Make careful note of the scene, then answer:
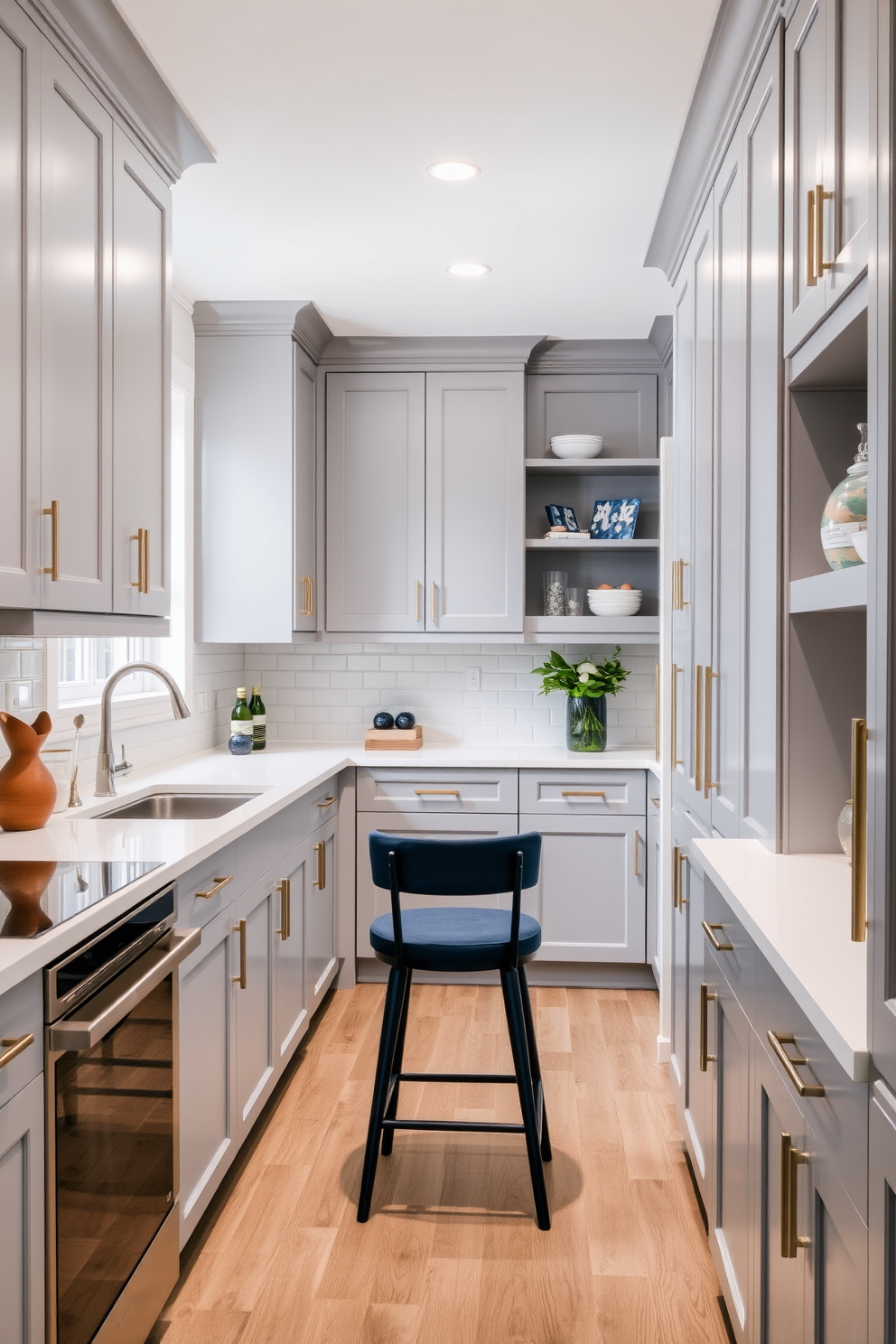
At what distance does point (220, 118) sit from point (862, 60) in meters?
1.65

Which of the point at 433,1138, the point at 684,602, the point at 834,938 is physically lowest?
the point at 433,1138

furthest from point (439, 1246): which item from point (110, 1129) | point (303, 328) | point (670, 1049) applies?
point (303, 328)

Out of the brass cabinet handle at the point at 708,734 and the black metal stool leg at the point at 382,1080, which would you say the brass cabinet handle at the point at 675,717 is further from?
the black metal stool leg at the point at 382,1080

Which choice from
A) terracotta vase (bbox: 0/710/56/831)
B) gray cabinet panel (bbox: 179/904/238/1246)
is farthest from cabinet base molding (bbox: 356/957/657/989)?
terracotta vase (bbox: 0/710/56/831)

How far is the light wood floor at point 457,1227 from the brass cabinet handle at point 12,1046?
3.27 feet

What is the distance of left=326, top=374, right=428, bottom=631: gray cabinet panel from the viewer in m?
4.28

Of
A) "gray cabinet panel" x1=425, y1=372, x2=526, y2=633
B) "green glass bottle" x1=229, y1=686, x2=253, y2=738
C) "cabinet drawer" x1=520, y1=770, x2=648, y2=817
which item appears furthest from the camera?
"gray cabinet panel" x1=425, y1=372, x2=526, y2=633

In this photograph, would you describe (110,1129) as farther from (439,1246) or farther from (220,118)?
(220,118)

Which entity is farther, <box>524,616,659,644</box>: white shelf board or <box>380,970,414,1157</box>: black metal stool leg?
<box>524,616,659,644</box>: white shelf board

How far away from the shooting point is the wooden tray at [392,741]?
4297 millimetres

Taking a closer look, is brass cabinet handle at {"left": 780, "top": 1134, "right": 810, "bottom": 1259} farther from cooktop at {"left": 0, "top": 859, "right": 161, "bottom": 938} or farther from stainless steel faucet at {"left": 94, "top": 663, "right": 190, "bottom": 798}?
stainless steel faucet at {"left": 94, "top": 663, "right": 190, "bottom": 798}

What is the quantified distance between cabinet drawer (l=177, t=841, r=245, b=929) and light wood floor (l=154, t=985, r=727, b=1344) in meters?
0.75

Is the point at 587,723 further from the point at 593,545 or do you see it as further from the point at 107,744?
the point at 107,744

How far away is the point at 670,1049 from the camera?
10.6 feet
